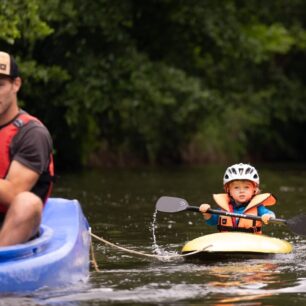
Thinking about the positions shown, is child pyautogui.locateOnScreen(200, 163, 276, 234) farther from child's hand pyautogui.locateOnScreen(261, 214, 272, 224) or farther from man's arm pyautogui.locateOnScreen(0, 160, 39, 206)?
man's arm pyautogui.locateOnScreen(0, 160, 39, 206)

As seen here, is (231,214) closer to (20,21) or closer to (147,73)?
(20,21)

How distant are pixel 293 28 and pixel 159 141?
8.34m

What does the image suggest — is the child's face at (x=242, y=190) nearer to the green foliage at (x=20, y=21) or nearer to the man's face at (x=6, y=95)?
the man's face at (x=6, y=95)

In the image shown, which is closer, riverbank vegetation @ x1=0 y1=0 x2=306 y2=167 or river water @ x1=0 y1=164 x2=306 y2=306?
river water @ x1=0 y1=164 x2=306 y2=306

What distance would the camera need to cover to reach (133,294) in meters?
6.80

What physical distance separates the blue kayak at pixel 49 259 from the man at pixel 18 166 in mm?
148

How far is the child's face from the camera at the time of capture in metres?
9.93

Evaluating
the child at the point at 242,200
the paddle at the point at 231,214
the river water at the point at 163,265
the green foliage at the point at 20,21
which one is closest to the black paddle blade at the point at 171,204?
the paddle at the point at 231,214

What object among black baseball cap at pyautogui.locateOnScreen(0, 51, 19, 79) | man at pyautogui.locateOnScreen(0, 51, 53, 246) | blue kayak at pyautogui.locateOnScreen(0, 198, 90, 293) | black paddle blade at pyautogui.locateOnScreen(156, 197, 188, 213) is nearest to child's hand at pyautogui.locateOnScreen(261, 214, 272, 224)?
black paddle blade at pyautogui.locateOnScreen(156, 197, 188, 213)

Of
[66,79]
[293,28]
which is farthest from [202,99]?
→ [293,28]

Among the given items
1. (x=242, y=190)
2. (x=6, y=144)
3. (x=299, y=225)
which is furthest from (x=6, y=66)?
(x=299, y=225)

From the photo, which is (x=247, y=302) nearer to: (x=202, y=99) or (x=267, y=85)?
(x=202, y=99)

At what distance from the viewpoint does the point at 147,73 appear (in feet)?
74.3

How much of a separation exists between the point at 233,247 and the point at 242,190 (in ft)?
3.75
